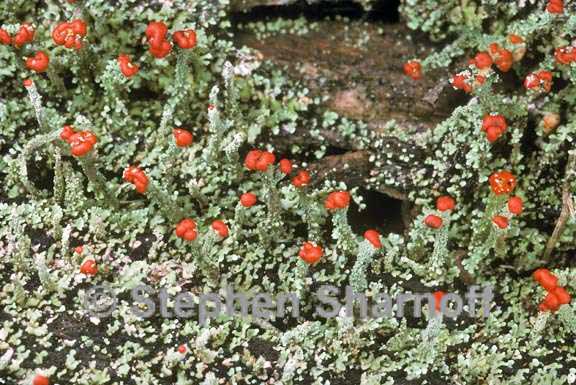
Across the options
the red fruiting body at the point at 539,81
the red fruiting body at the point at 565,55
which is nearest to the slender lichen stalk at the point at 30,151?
the red fruiting body at the point at 539,81

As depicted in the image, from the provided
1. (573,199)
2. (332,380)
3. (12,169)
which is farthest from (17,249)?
(573,199)

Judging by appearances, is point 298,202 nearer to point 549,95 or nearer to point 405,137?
point 405,137

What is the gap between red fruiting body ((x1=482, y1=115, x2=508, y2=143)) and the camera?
4.55 m

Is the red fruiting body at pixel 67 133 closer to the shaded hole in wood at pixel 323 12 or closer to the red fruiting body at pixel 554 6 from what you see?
the shaded hole in wood at pixel 323 12

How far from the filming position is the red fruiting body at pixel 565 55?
468cm

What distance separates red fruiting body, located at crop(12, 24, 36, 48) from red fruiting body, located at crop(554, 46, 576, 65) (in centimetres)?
395

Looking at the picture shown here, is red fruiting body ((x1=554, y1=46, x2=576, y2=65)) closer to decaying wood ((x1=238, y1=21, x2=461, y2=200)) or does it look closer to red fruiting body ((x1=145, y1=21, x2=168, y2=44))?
decaying wood ((x1=238, y1=21, x2=461, y2=200))

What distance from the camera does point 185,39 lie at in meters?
4.87

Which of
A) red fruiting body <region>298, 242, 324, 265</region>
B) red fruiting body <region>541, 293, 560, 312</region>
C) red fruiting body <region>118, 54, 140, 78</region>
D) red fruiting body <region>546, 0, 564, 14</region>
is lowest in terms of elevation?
red fruiting body <region>541, 293, 560, 312</region>

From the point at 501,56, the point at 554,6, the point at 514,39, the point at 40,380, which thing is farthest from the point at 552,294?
the point at 40,380

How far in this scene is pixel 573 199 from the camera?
475 cm

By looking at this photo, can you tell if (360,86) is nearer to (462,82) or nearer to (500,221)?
(462,82)

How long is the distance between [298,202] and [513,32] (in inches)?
84.5

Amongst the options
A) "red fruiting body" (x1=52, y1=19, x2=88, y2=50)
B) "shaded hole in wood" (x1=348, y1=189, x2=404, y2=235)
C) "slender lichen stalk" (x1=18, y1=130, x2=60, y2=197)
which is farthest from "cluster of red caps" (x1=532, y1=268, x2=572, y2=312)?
"red fruiting body" (x1=52, y1=19, x2=88, y2=50)
